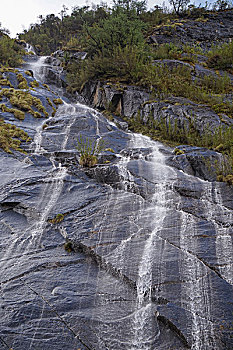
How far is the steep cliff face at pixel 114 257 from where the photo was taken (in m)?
3.97

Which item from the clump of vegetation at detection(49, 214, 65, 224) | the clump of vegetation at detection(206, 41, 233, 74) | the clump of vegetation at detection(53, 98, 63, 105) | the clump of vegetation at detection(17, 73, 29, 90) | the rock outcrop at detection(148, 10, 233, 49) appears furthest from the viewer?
the rock outcrop at detection(148, 10, 233, 49)

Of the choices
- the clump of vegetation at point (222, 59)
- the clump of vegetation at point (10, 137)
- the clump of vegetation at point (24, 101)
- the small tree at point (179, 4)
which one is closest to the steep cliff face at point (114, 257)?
the clump of vegetation at point (10, 137)

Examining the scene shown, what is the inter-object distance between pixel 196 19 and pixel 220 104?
20223mm

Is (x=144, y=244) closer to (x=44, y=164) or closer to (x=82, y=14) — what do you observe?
(x=44, y=164)

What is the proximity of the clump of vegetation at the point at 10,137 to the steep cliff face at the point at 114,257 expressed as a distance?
3.13 ft

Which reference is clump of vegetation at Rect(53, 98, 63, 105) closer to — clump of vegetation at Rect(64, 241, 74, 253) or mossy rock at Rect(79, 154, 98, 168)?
mossy rock at Rect(79, 154, 98, 168)

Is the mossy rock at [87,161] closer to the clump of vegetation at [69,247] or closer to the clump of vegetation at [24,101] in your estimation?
the clump of vegetation at [69,247]

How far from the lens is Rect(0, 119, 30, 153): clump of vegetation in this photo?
9203 mm

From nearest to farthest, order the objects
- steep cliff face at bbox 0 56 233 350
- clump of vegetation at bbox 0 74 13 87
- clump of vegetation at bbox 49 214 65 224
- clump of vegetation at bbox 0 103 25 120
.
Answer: steep cliff face at bbox 0 56 233 350 < clump of vegetation at bbox 49 214 65 224 < clump of vegetation at bbox 0 103 25 120 < clump of vegetation at bbox 0 74 13 87

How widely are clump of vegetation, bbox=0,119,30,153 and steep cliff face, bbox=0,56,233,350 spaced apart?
95 centimetres

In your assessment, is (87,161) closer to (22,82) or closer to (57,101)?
(57,101)

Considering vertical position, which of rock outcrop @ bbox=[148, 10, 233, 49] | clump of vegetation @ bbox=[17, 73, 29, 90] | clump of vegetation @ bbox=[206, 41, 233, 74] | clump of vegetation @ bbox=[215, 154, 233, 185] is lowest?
clump of vegetation @ bbox=[215, 154, 233, 185]

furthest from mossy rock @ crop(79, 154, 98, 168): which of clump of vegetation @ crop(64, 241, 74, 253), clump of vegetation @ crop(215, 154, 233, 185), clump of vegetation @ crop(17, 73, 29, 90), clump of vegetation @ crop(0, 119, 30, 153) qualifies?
clump of vegetation @ crop(17, 73, 29, 90)

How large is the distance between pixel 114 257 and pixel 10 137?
7.21 m
